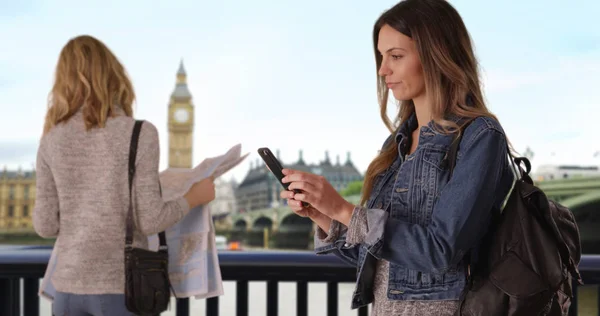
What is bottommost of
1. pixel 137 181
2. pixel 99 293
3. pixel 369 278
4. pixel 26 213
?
pixel 26 213

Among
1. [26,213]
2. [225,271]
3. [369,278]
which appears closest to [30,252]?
[225,271]

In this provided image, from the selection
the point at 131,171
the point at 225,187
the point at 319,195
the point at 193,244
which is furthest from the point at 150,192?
the point at 225,187

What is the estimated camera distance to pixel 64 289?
1.45 meters

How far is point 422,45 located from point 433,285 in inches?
12.9

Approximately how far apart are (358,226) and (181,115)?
2651 inches

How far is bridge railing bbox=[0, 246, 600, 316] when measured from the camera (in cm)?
152

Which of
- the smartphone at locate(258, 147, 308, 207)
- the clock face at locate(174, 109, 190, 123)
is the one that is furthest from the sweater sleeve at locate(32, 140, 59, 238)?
the clock face at locate(174, 109, 190, 123)

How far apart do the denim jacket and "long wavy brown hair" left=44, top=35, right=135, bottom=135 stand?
0.76 metres

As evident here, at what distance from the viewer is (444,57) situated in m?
0.94

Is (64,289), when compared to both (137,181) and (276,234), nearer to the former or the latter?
(137,181)

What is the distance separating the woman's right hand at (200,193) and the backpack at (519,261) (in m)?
0.75

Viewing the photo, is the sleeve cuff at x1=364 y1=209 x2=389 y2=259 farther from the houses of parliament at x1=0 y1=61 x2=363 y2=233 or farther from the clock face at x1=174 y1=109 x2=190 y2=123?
the clock face at x1=174 y1=109 x2=190 y2=123

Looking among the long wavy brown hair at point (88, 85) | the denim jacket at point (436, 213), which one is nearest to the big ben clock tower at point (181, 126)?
the long wavy brown hair at point (88, 85)

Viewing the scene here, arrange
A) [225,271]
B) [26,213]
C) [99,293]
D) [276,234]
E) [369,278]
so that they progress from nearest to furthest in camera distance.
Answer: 1. [369,278]
2. [99,293]
3. [225,271]
4. [276,234]
5. [26,213]
